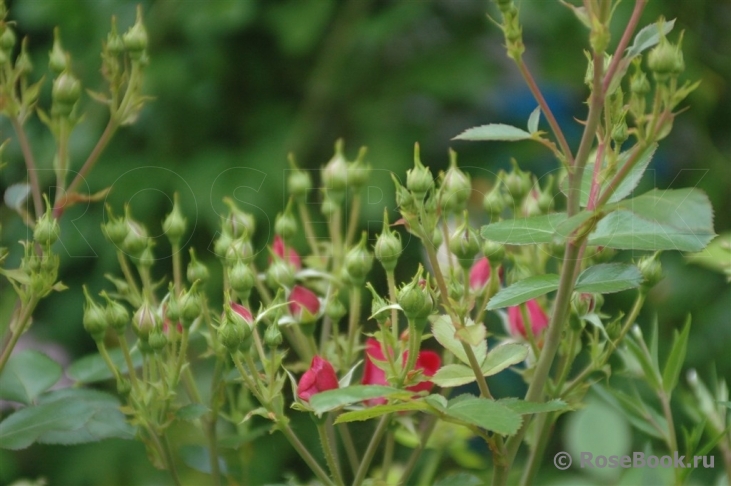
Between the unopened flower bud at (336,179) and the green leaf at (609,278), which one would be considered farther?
the unopened flower bud at (336,179)

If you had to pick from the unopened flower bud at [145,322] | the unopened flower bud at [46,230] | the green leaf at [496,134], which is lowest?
the unopened flower bud at [145,322]

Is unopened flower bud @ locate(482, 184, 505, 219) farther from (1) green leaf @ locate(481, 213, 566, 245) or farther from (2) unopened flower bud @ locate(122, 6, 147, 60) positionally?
(2) unopened flower bud @ locate(122, 6, 147, 60)

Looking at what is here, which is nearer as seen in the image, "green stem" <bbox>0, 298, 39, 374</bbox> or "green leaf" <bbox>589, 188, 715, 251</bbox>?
"green leaf" <bbox>589, 188, 715, 251</bbox>

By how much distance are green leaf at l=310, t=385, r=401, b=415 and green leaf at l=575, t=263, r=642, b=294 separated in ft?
0.28

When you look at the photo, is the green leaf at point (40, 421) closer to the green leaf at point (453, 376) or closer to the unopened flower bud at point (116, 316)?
the unopened flower bud at point (116, 316)

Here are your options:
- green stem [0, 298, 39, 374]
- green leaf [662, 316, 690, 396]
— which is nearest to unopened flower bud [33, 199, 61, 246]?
green stem [0, 298, 39, 374]

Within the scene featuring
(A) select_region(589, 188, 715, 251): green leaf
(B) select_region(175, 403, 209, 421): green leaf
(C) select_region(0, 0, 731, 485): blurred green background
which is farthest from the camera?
(C) select_region(0, 0, 731, 485): blurred green background

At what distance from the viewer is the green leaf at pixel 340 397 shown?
29 centimetres

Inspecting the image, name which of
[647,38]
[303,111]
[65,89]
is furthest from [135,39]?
[303,111]

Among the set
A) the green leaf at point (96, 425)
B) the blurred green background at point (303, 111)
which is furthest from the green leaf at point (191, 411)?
the blurred green background at point (303, 111)

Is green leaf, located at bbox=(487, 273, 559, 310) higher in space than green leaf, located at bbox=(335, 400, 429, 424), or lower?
higher

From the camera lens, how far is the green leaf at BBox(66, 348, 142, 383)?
46cm

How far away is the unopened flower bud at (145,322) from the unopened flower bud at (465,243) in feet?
0.41

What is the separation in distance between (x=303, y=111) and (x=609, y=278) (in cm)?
94
